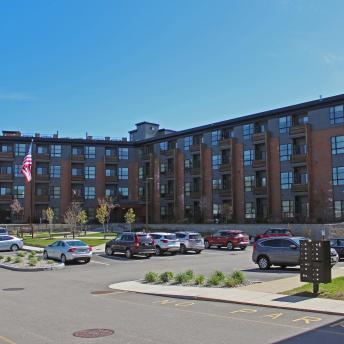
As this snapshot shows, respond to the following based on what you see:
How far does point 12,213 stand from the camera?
81.6 meters

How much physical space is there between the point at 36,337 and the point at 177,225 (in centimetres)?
6035

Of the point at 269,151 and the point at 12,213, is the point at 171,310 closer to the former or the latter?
the point at 269,151

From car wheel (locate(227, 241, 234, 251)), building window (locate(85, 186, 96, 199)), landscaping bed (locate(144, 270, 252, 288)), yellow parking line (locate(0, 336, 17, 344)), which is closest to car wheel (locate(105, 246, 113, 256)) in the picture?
car wheel (locate(227, 241, 234, 251))

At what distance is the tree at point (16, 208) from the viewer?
7859 centimetres

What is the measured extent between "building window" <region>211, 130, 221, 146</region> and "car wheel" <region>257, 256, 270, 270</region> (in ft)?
163

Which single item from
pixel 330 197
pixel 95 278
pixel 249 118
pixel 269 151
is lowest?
pixel 95 278

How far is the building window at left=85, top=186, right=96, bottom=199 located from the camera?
8700 cm

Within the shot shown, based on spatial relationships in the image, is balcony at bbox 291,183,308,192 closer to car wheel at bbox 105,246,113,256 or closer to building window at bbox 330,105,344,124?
building window at bbox 330,105,344,124

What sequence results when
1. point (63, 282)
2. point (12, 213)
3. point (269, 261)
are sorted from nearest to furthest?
point (63, 282), point (269, 261), point (12, 213)

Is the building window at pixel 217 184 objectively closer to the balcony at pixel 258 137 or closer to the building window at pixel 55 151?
the balcony at pixel 258 137

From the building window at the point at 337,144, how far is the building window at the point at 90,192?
43.5m

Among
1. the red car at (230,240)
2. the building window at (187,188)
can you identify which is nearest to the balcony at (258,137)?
the building window at (187,188)

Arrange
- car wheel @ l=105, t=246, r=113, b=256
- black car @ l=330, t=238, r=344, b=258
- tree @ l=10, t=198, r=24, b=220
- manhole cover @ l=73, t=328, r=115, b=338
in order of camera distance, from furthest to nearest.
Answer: tree @ l=10, t=198, r=24, b=220
car wheel @ l=105, t=246, r=113, b=256
black car @ l=330, t=238, r=344, b=258
manhole cover @ l=73, t=328, r=115, b=338

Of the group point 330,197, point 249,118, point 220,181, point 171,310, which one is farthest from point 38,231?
point 171,310
